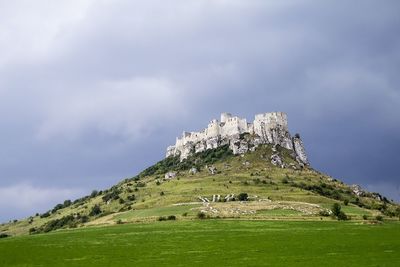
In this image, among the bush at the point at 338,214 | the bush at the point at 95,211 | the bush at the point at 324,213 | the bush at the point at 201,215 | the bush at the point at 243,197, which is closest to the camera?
the bush at the point at 338,214

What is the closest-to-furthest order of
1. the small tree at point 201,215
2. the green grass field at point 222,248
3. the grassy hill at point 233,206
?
1. the green grass field at point 222,248
2. the small tree at point 201,215
3. the grassy hill at point 233,206

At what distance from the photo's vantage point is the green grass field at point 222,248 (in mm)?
58125

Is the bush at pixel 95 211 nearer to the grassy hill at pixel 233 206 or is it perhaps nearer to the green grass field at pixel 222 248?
the grassy hill at pixel 233 206

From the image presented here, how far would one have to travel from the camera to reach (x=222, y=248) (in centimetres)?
7112

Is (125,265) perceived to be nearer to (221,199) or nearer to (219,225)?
(219,225)

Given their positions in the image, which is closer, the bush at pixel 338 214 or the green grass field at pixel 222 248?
the green grass field at pixel 222 248

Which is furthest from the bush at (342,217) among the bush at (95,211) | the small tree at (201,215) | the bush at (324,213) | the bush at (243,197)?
the bush at (95,211)

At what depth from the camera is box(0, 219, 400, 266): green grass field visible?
2288 inches

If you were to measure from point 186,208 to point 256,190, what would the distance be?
1461 inches

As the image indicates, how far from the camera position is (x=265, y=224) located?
112312 millimetres

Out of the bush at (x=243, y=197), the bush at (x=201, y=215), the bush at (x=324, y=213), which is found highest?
the bush at (x=243, y=197)

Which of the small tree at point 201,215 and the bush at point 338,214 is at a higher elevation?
the small tree at point 201,215

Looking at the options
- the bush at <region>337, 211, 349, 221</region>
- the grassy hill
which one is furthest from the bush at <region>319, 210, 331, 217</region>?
the bush at <region>337, 211, 349, 221</region>

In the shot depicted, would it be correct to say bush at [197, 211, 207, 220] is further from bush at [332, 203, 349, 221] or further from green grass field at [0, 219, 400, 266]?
bush at [332, 203, 349, 221]
